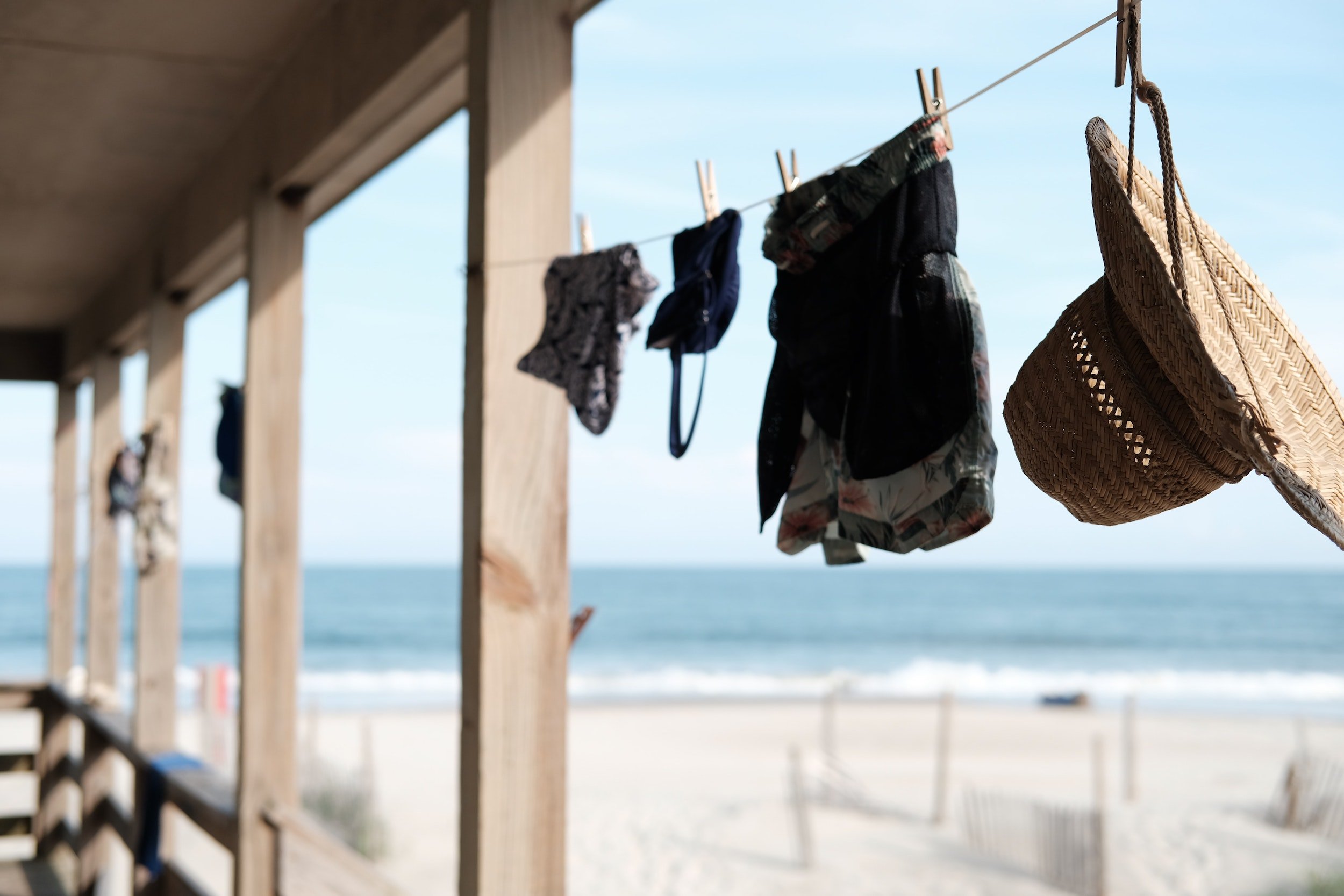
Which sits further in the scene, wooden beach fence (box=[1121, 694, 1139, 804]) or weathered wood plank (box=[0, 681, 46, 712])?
wooden beach fence (box=[1121, 694, 1139, 804])

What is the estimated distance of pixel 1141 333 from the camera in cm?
72

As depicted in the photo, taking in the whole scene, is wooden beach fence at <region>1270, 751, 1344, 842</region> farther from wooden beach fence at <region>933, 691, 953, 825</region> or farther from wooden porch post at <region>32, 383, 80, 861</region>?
wooden porch post at <region>32, 383, 80, 861</region>

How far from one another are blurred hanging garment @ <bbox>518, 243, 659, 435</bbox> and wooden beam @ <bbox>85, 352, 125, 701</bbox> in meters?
3.72

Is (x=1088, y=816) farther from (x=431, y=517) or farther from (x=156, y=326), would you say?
(x=431, y=517)

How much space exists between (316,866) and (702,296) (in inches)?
66.6

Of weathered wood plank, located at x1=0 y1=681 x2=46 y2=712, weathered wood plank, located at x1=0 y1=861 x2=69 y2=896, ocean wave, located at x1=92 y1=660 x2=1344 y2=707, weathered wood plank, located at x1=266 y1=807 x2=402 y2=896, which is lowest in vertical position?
ocean wave, located at x1=92 y1=660 x2=1344 y2=707

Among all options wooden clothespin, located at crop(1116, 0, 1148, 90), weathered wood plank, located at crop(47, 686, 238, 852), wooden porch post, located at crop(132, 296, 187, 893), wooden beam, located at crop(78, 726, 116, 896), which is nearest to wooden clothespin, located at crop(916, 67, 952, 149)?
wooden clothespin, located at crop(1116, 0, 1148, 90)

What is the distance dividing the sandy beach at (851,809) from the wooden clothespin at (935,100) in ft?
5.72

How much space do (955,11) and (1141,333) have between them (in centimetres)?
525

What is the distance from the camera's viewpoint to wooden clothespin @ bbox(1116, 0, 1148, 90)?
76 cm

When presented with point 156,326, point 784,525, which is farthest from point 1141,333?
point 156,326

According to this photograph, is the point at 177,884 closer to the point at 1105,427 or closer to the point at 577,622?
the point at 577,622

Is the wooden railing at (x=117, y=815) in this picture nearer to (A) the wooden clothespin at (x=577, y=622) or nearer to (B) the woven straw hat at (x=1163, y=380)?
(A) the wooden clothespin at (x=577, y=622)

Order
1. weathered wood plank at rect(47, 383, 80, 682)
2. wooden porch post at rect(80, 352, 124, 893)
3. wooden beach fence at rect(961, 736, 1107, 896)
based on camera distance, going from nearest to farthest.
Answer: wooden porch post at rect(80, 352, 124, 893) → weathered wood plank at rect(47, 383, 80, 682) → wooden beach fence at rect(961, 736, 1107, 896)
